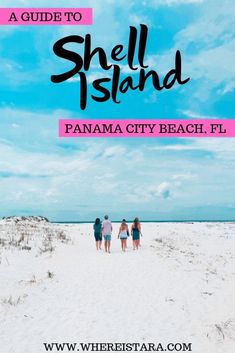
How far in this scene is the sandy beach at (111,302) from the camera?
29.4ft

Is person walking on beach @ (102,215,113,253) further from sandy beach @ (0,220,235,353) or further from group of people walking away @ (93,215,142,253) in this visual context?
sandy beach @ (0,220,235,353)

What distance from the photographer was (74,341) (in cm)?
854

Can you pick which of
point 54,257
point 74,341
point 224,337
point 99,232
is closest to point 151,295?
point 224,337

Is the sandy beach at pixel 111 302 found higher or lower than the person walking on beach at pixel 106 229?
lower

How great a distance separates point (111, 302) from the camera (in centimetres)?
1145

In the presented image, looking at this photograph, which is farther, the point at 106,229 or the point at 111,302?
the point at 106,229

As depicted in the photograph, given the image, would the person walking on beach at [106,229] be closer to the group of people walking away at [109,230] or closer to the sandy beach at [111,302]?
the group of people walking away at [109,230]

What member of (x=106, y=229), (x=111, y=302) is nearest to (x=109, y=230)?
(x=106, y=229)

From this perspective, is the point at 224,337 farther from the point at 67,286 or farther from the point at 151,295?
the point at 67,286

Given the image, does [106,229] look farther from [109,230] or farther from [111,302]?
[111,302]

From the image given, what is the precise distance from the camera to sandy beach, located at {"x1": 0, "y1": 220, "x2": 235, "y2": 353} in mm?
8953

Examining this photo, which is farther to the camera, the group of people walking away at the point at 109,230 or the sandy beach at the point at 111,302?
the group of people walking away at the point at 109,230

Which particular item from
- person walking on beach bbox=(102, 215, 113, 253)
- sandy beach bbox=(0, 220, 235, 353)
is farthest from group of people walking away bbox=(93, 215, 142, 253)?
sandy beach bbox=(0, 220, 235, 353)

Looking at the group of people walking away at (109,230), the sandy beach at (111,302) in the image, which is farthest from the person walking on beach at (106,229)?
the sandy beach at (111,302)
